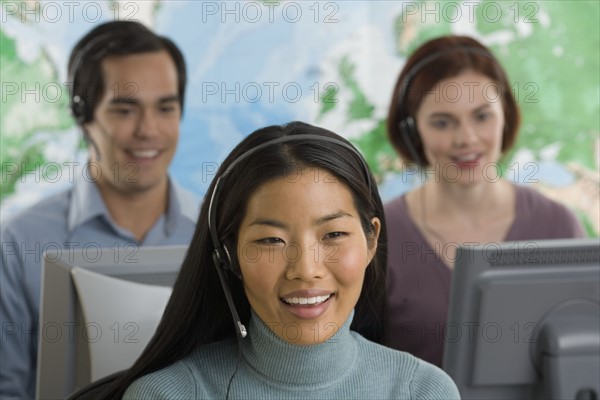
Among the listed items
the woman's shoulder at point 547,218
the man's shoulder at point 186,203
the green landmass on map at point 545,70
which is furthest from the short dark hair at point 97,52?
the green landmass on map at point 545,70

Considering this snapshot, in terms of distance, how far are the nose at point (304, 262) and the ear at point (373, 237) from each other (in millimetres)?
155

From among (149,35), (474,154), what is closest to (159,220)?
(149,35)

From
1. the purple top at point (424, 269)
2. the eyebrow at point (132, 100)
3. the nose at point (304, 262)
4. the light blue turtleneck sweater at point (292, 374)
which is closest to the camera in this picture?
the nose at point (304, 262)

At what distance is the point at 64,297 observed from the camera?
173cm

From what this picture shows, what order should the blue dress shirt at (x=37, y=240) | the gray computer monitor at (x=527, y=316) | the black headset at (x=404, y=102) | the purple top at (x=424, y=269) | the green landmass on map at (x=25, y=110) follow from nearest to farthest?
1. the gray computer monitor at (x=527, y=316)
2. the blue dress shirt at (x=37, y=240)
3. the purple top at (x=424, y=269)
4. the black headset at (x=404, y=102)
5. the green landmass on map at (x=25, y=110)

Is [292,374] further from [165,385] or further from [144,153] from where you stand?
[144,153]

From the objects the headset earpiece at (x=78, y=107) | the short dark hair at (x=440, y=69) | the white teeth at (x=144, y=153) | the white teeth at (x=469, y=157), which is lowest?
the white teeth at (x=144, y=153)

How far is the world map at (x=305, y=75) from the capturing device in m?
3.91

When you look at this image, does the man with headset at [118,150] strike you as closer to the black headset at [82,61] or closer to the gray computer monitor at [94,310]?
the black headset at [82,61]

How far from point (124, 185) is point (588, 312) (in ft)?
4.76

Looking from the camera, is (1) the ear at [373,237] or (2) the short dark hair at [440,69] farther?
(2) the short dark hair at [440,69]

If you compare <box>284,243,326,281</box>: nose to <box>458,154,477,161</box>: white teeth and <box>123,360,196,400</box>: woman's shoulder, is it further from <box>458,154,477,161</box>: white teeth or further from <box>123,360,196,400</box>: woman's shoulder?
<box>458,154,477,161</box>: white teeth

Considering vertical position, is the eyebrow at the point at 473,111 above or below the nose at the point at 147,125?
above

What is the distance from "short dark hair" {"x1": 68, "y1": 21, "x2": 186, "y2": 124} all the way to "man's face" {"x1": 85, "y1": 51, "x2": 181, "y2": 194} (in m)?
0.02
